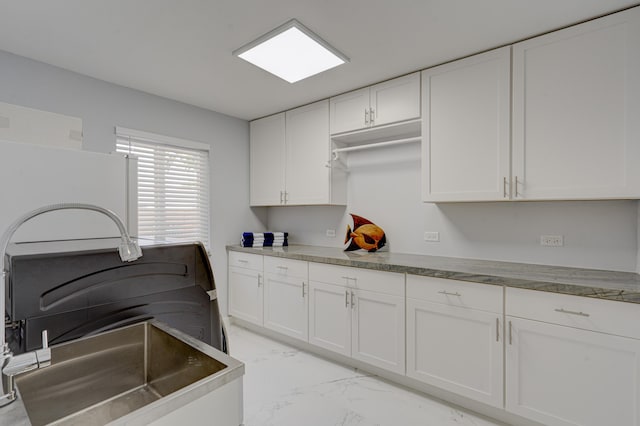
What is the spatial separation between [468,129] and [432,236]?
0.94m

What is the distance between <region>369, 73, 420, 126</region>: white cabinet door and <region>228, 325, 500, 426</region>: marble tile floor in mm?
2109

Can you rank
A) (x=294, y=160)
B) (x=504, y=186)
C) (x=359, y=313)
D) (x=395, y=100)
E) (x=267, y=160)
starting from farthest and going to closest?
(x=267, y=160) < (x=294, y=160) < (x=395, y=100) < (x=359, y=313) < (x=504, y=186)

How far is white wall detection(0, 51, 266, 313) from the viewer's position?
7.63 feet

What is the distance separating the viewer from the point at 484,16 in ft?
6.06

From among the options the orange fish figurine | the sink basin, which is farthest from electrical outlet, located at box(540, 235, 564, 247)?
the sink basin

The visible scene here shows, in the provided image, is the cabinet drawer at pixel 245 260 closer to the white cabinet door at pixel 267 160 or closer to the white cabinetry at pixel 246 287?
the white cabinetry at pixel 246 287

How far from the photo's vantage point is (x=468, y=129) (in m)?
2.31

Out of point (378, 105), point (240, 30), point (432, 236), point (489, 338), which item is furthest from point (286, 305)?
point (240, 30)

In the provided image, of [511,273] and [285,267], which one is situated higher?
[511,273]

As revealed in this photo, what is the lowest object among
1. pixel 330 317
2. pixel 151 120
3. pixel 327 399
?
pixel 327 399

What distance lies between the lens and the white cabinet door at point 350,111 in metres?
2.85

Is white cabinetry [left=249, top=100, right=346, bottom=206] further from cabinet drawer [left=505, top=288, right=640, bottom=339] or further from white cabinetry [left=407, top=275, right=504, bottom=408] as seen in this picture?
cabinet drawer [left=505, top=288, right=640, bottom=339]

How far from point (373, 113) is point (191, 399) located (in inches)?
99.1

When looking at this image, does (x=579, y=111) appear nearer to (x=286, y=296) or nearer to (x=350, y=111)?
(x=350, y=111)
